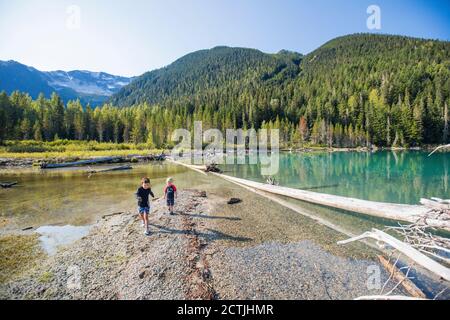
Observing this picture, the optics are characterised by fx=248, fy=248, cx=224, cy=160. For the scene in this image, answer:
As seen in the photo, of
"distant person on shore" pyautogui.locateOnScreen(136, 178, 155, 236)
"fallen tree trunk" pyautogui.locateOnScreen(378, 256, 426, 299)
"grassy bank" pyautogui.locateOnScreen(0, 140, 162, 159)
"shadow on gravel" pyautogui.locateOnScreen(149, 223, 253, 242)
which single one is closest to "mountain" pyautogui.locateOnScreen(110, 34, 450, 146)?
"grassy bank" pyautogui.locateOnScreen(0, 140, 162, 159)

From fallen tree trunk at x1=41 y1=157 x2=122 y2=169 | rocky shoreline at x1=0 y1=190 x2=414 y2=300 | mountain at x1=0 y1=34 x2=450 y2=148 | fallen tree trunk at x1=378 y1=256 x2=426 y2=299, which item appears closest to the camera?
fallen tree trunk at x1=378 y1=256 x2=426 y2=299

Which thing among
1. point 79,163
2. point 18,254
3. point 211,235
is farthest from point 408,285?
point 79,163

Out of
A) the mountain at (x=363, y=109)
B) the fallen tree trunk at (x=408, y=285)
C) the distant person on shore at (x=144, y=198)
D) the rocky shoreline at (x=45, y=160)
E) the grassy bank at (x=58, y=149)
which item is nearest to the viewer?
the fallen tree trunk at (x=408, y=285)

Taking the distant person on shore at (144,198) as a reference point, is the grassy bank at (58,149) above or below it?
above

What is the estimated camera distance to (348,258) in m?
10.1

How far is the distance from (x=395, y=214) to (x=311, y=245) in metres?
5.86

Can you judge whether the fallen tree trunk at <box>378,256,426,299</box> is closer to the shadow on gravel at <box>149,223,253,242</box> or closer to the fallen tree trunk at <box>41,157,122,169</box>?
the shadow on gravel at <box>149,223,253,242</box>

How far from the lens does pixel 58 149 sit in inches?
2795

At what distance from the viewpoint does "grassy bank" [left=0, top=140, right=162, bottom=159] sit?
6138 centimetres

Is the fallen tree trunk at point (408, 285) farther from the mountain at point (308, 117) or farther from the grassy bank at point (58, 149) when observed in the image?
the mountain at point (308, 117)

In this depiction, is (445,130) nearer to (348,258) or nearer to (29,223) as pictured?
(348,258)

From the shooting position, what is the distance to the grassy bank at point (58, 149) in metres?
61.4

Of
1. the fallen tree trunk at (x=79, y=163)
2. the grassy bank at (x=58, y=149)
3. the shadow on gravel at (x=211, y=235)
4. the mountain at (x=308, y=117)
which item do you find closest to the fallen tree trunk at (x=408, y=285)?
the shadow on gravel at (x=211, y=235)
